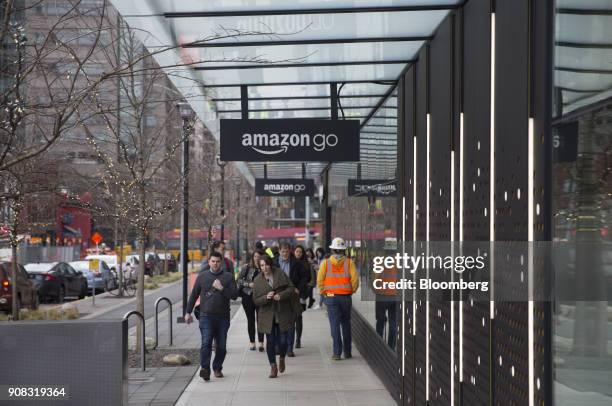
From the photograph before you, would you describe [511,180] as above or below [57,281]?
above

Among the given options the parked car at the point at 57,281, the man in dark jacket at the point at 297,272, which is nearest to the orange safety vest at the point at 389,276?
the man in dark jacket at the point at 297,272

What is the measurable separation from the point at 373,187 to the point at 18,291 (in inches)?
548

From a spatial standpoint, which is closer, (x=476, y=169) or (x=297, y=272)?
(x=476, y=169)

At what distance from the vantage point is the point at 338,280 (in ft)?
43.6

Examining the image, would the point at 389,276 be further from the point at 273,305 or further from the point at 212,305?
the point at 273,305

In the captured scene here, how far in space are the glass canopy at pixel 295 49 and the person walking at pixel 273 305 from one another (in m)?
2.03

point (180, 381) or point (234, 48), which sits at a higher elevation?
point (234, 48)

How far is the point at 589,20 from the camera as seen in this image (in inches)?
152

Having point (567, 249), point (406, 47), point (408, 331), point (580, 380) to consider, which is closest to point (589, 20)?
point (567, 249)

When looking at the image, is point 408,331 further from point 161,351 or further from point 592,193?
point 161,351

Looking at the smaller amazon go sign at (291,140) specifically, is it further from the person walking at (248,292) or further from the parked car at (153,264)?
the parked car at (153,264)

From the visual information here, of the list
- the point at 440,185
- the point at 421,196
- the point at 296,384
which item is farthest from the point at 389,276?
the point at 296,384

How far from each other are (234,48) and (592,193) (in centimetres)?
545

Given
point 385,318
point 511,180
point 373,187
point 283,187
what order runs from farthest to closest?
point 283,187, point 373,187, point 385,318, point 511,180
